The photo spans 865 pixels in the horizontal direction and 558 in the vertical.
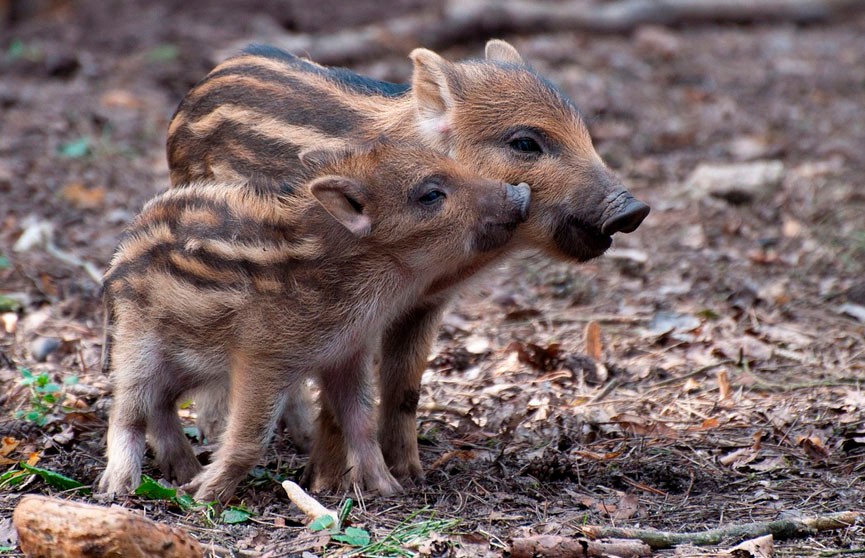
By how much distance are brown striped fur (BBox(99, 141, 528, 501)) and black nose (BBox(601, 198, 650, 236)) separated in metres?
0.37

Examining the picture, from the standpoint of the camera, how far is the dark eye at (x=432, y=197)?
448 centimetres

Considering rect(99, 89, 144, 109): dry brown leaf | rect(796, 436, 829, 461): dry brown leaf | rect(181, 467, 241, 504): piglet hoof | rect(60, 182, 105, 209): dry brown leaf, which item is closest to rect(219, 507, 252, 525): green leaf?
rect(181, 467, 241, 504): piglet hoof

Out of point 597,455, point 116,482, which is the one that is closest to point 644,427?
point 597,455

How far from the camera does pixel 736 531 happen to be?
3963 mm

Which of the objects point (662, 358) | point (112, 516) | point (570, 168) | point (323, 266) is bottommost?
point (662, 358)

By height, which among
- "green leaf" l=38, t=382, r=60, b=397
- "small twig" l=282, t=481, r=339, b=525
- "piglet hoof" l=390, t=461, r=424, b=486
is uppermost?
"small twig" l=282, t=481, r=339, b=525

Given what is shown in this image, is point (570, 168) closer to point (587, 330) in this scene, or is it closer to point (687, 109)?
point (587, 330)

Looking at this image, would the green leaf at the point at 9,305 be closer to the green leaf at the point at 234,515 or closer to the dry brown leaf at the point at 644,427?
the green leaf at the point at 234,515

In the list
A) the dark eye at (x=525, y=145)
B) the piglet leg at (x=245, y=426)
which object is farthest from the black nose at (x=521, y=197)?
the piglet leg at (x=245, y=426)

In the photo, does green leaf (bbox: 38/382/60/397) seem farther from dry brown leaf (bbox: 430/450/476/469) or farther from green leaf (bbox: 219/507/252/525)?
dry brown leaf (bbox: 430/450/476/469)

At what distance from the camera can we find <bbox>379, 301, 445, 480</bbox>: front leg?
500cm

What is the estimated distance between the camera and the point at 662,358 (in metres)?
6.27

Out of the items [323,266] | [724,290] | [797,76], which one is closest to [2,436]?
[323,266]

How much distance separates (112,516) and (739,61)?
11497 millimetres
